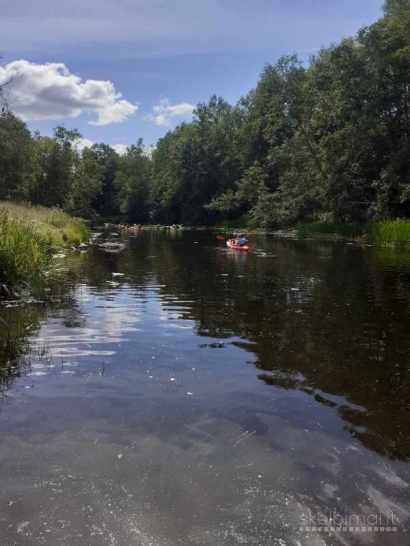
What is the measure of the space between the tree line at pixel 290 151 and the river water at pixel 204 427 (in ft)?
100

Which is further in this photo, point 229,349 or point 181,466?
point 229,349

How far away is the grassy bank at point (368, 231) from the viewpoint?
111ft

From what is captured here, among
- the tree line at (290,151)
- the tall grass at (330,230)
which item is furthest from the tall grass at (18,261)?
the tall grass at (330,230)

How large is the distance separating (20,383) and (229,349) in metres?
3.76

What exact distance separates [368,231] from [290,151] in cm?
2221

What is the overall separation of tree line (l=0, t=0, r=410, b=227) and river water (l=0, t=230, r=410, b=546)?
100 ft

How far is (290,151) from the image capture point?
195 ft

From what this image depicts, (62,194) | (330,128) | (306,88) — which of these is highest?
(306,88)

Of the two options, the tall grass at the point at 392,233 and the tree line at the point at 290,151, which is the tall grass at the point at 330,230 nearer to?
the tree line at the point at 290,151

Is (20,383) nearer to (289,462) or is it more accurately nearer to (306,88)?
(289,462)

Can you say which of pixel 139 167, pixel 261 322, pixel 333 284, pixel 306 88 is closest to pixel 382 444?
pixel 261 322

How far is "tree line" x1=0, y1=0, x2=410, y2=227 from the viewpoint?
41.3 metres

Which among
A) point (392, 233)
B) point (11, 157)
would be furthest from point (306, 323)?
point (11, 157)

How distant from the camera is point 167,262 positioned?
25.5 meters
